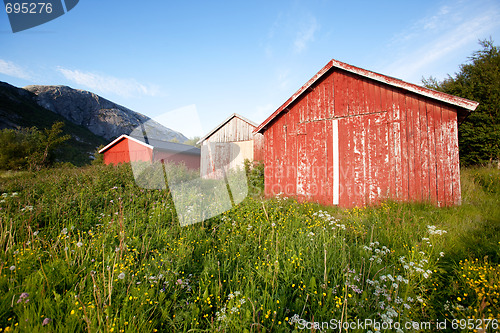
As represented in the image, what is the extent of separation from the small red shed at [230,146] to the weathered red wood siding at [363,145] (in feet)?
19.5

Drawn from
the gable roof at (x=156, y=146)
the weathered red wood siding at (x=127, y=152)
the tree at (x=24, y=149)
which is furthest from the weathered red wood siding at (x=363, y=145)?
the tree at (x=24, y=149)

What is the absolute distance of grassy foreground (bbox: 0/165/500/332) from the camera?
1.84 metres

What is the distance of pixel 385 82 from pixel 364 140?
1930 millimetres

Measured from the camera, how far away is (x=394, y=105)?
255 inches

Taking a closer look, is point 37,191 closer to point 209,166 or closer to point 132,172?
point 132,172

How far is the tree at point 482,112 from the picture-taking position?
1078 centimetres

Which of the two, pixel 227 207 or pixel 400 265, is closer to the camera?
pixel 400 265

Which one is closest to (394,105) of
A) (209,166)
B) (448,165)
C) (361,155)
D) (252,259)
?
(361,155)

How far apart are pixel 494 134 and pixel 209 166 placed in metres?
17.6

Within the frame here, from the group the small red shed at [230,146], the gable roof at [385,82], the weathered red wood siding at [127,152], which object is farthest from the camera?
the weathered red wood siding at [127,152]

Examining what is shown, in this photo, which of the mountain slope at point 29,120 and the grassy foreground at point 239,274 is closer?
the grassy foreground at point 239,274

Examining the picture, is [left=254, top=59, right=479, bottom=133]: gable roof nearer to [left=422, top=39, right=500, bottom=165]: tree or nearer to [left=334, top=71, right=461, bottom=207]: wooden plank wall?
[left=334, top=71, right=461, bottom=207]: wooden plank wall

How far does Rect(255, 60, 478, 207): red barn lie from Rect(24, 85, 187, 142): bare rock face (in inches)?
3044

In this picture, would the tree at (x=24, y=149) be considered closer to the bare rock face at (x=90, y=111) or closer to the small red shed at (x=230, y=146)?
the small red shed at (x=230, y=146)
